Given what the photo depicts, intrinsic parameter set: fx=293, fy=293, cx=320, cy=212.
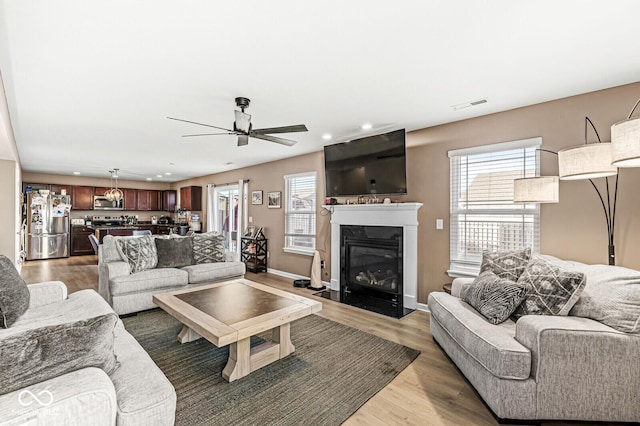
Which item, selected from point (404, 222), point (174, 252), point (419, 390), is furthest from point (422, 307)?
point (174, 252)

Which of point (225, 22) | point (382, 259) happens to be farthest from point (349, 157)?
point (225, 22)

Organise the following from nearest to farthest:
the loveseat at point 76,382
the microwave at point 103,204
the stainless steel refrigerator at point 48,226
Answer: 1. the loveseat at point 76,382
2. the stainless steel refrigerator at point 48,226
3. the microwave at point 103,204

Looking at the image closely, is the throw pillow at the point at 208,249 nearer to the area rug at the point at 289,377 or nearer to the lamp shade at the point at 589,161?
the area rug at the point at 289,377

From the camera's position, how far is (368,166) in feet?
13.8

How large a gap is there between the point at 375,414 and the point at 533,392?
953mm

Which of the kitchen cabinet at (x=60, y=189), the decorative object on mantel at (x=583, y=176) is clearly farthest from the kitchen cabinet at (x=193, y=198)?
the decorative object on mantel at (x=583, y=176)

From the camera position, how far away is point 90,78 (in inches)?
102

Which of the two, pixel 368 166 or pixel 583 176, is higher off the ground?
pixel 368 166

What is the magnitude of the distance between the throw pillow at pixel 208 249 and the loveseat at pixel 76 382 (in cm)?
320

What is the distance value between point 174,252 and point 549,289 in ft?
14.3

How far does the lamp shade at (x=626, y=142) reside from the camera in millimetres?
1416

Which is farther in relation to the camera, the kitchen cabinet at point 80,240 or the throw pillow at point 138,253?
the kitchen cabinet at point 80,240

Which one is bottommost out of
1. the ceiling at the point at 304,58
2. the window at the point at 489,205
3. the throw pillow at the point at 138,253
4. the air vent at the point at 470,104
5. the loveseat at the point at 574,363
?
the loveseat at the point at 574,363

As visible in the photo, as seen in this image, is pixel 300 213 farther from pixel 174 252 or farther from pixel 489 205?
pixel 489 205
